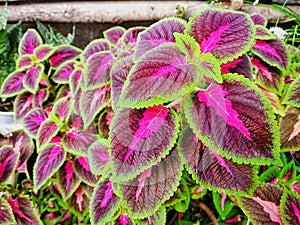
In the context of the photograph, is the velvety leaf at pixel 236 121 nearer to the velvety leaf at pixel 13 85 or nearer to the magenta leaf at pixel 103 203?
the magenta leaf at pixel 103 203

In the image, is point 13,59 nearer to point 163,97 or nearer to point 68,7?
point 68,7

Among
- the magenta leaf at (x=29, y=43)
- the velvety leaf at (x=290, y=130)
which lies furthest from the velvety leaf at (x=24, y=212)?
the velvety leaf at (x=290, y=130)

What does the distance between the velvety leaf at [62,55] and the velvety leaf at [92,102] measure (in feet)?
1.33

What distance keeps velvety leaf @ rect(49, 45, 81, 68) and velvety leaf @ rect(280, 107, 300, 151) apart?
0.71m

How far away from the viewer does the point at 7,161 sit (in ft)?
3.44

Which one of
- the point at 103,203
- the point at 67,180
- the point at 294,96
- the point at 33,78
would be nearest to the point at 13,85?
the point at 33,78

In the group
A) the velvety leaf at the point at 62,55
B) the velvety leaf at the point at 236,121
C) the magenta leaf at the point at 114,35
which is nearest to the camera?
the velvety leaf at the point at 236,121

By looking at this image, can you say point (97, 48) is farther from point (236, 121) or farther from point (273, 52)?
point (236, 121)

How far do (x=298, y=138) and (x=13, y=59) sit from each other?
104 cm

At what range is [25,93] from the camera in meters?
1.28

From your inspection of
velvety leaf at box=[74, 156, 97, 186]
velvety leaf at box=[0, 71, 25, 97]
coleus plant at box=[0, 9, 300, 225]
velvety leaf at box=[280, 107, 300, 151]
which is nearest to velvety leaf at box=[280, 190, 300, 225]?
coleus plant at box=[0, 9, 300, 225]

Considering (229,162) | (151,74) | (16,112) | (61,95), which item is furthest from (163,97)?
(16,112)

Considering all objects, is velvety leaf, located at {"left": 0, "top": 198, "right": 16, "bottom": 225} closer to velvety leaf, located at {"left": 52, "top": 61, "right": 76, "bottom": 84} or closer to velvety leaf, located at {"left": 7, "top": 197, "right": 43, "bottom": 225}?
velvety leaf, located at {"left": 7, "top": 197, "right": 43, "bottom": 225}

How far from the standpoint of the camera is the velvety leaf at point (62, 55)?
1.30 meters
